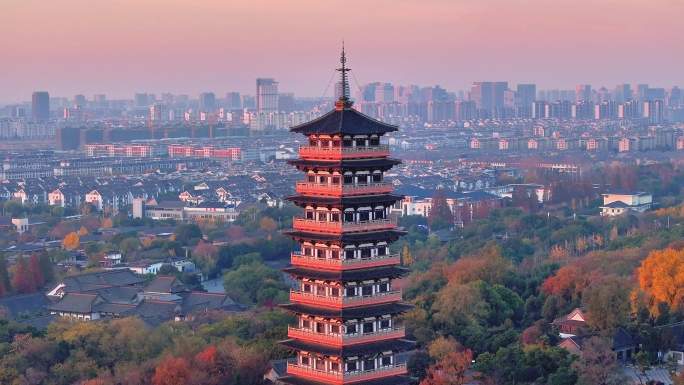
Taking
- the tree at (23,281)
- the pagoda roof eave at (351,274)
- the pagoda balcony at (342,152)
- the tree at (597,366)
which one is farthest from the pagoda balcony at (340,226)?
the tree at (23,281)

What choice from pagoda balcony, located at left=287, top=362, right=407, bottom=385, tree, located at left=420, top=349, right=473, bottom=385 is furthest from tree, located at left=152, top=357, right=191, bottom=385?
pagoda balcony, located at left=287, top=362, right=407, bottom=385

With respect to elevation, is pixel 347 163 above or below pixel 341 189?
above

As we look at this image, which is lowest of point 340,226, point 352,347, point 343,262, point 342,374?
point 342,374

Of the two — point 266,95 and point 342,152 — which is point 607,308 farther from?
point 266,95

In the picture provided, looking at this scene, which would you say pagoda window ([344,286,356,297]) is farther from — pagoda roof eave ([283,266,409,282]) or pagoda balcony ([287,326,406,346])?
pagoda balcony ([287,326,406,346])

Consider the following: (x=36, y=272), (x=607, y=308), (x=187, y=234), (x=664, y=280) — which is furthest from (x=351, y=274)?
(x=187, y=234)

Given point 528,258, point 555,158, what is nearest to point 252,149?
point 555,158
